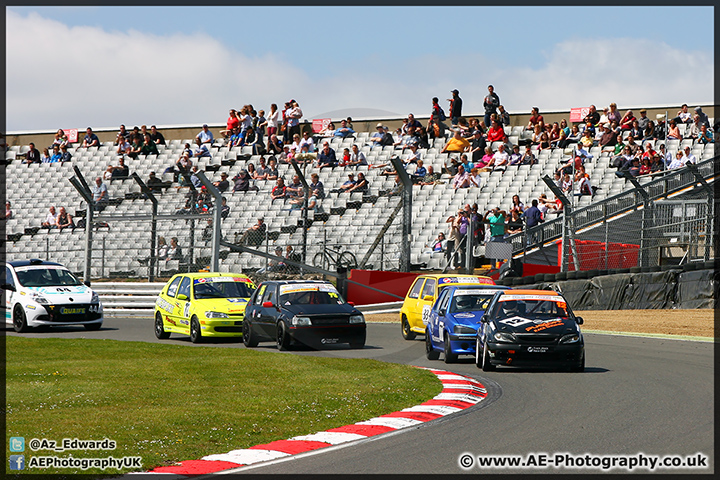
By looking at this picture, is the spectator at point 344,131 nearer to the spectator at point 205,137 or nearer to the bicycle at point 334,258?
the spectator at point 205,137

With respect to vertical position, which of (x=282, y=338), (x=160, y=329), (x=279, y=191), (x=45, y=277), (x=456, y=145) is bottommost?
(x=160, y=329)

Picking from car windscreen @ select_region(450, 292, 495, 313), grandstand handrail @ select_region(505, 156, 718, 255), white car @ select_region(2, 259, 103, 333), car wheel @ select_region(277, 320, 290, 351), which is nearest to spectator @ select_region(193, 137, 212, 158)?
white car @ select_region(2, 259, 103, 333)

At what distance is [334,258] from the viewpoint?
26406mm

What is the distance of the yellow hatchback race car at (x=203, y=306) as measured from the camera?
20.2 meters

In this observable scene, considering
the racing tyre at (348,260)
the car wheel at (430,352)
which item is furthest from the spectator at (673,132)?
the car wheel at (430,352)

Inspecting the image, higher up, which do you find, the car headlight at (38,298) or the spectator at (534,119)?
the spectator at (534,119)

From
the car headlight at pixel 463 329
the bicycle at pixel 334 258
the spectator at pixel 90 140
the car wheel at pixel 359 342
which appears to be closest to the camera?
the car headlight at pixel 463 329

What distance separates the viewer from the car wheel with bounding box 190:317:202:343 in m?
20.2

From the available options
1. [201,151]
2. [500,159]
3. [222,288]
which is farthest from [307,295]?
[201,151]

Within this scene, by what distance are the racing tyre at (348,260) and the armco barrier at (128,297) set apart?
529 centimetres

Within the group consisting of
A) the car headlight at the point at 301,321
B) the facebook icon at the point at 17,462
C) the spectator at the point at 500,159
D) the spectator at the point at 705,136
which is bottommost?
the facebook icon at the point at 17,462

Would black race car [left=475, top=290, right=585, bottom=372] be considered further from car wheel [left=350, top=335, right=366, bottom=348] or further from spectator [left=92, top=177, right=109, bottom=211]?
spectator [left=92, top=177, right=109, bottom=211]

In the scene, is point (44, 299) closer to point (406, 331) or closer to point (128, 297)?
point (128, 297)

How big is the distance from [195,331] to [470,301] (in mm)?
6184
